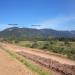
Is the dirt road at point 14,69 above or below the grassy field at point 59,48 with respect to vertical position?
above

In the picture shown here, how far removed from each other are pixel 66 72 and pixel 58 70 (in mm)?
1383

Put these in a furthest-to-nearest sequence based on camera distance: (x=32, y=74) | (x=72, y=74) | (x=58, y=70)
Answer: (x=58, y=70) → (x=72, y=74) → (x=32, y=74)

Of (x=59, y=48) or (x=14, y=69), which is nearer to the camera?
(x=14, y=69)

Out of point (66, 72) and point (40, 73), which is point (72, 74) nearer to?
point (66, 72)

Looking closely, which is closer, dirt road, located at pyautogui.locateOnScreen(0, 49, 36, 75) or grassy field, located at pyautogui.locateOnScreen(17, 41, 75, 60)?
dirt road, located at pyautogui.locateOnScreen(0, 49, 36, 75)

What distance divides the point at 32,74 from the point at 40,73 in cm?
103

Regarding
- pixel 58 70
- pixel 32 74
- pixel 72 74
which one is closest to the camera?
pixel 32 74

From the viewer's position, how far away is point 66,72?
779 inches

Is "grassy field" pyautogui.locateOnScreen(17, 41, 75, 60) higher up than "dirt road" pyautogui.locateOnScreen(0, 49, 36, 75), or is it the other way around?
"dirt road" pyautogui.locateOnScreen(0, 49, 36, 75)

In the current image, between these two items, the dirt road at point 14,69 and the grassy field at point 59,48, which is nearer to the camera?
the dirt road at point 14,69

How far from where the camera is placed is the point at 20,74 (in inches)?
695

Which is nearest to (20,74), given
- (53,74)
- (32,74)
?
(32,74)

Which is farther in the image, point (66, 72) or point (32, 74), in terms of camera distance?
point (66, 72)

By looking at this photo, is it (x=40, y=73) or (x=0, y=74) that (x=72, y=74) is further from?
(x=0, y=74)
